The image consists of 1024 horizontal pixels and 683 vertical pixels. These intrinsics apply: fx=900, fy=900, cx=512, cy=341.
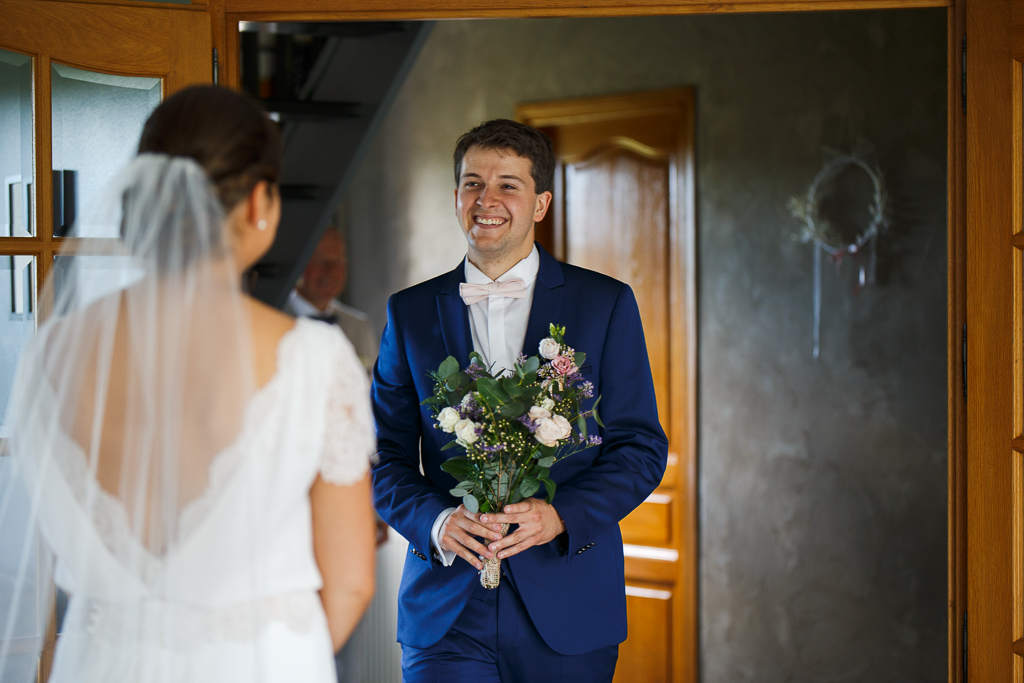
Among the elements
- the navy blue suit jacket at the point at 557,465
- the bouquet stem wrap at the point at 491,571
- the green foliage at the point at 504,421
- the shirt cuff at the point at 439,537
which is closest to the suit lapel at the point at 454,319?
the navy blue suit jacket at the point at 557,465

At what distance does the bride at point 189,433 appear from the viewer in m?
1.29

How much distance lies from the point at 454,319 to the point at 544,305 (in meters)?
0.23

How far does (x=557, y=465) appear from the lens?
221 centimetres

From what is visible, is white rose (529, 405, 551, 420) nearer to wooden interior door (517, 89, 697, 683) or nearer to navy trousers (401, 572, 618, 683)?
navy trousers (401, 572, 618, 683)

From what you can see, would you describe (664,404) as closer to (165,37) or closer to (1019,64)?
(1019,64)

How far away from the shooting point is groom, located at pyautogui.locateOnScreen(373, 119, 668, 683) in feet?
6.90

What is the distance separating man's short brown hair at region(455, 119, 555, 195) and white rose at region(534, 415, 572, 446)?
700 millimetres

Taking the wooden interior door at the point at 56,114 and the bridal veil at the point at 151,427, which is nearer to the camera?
the bridal veil at the point at 151,427

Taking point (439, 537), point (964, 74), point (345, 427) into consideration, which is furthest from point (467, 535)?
point (964, 74)

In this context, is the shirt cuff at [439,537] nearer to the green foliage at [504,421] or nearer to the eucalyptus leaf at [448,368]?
the green foliage at [504,421]

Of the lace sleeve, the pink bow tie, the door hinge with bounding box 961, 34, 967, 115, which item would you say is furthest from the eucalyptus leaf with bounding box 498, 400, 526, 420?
the door hinge with bounding box 961, 34, 967, 115

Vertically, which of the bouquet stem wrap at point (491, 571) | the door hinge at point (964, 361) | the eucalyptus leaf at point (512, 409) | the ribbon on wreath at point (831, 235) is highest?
the ribbon on wreath at point (831, 235)

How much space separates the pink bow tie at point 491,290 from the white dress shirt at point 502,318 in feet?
0.07

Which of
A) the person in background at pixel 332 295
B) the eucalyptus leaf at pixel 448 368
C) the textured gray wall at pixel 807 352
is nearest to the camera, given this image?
the eucalyptus leaf at pixel 448 368
